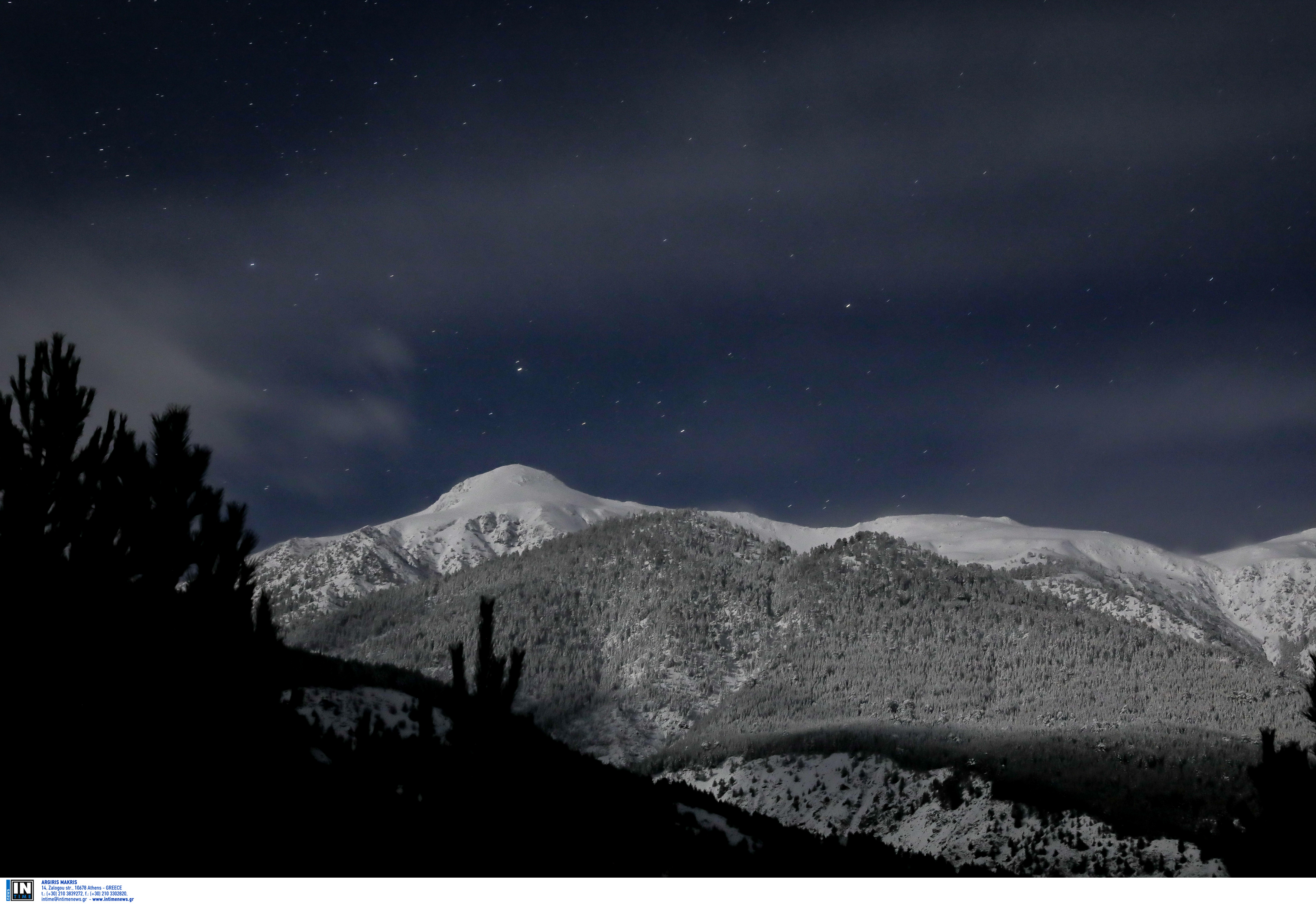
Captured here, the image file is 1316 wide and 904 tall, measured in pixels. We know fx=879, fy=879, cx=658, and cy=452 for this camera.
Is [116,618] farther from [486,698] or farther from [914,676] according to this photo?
[914,676]

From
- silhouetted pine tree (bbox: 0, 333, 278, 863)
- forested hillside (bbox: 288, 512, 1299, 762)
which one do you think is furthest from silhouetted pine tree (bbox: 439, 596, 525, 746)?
forested hillside (bbox: 288, 512, 1299, 762)

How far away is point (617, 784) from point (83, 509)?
34.4 m

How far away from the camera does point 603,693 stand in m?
186

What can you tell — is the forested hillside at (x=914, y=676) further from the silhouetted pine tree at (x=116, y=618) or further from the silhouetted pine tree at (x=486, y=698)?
the silhouetted pine tree at (x=116, y=618)

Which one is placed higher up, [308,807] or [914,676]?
[308,807]

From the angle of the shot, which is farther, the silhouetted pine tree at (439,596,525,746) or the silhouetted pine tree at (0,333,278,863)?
the silhouetted pine tree at (439,596,525,746)

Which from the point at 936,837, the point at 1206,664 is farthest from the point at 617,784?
the point at 1206,664

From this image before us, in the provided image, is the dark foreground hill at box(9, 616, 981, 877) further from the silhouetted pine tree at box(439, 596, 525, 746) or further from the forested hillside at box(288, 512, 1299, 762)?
the forested hillside at box(288, 512, 1299, 762)

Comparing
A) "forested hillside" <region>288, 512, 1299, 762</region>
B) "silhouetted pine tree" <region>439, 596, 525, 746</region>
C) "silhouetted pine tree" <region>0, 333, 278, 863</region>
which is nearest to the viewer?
"silhouetted pine tree" <region>0, 333, 278, 863</region>

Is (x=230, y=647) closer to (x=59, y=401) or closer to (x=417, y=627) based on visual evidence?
(x=59, y=401)

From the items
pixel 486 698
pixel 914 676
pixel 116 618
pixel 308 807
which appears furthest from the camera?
pixel 914 676

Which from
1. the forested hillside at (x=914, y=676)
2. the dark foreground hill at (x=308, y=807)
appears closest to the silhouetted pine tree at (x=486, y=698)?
the dark foreground hill at (x=308, y=807)

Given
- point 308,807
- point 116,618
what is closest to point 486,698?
point 308,807
